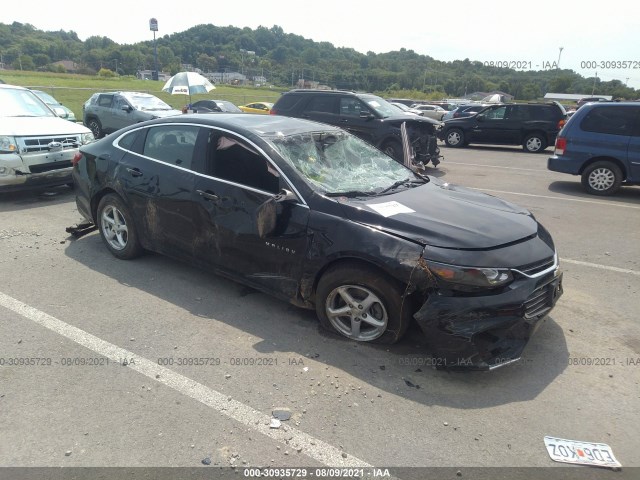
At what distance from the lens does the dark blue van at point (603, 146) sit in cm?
909

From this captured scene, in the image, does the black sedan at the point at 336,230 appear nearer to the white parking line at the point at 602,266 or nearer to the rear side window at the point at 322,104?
the white parking line at the point at 602,266

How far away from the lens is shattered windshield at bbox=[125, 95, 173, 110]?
15.8 meters

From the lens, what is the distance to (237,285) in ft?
15.6

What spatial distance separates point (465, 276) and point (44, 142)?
7288mm

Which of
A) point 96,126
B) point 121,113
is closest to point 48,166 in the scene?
point 121,113

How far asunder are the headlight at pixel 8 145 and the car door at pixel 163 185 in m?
3.46

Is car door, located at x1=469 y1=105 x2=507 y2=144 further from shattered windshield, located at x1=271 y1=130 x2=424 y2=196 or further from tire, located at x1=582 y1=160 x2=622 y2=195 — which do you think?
shattered windshield, located at x1=271 y1=130 x2=424 y2=196

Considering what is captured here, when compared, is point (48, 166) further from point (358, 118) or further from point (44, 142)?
point (358, 118)

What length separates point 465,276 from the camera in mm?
Answer: 3207

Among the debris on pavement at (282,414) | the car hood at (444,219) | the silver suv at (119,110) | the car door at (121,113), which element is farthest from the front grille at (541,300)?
the car door at (121,113)

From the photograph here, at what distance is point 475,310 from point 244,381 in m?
1.62

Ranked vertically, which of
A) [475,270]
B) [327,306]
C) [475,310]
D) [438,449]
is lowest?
[438,449]

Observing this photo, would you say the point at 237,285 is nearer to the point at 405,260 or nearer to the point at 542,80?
the point at 405,260

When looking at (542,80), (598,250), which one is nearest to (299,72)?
(542,80)
